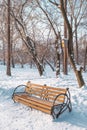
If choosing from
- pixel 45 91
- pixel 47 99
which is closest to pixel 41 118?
pixel 47 99

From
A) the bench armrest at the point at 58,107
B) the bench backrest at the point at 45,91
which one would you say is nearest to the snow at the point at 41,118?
the bench armrest at the point at 58,107

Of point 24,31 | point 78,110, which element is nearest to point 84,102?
point 78,110

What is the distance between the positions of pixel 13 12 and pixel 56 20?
6182mm

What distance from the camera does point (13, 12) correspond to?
2259cm

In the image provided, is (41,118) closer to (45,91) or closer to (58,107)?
(58,107)

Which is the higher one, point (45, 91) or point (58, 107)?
point (45, 91)

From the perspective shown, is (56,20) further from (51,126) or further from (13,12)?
(51,126)

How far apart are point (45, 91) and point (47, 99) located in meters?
0.30

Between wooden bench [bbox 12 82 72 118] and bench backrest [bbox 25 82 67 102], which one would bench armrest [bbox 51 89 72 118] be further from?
bench backrest [bbox 25 82 67 102]

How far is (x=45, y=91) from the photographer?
9898 millimetres

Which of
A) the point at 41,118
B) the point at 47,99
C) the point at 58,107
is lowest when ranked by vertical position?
the point at 41,118

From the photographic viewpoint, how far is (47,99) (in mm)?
9828

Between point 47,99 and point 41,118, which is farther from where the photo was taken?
point 47,99

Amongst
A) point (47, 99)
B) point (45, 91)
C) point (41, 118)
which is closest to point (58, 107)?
point (41, 118)
